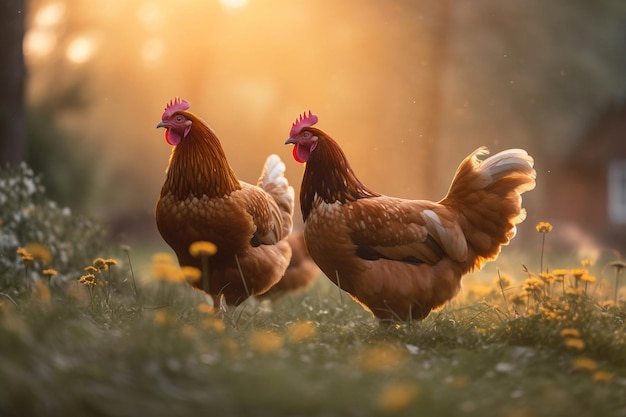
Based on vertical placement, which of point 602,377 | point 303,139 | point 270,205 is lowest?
point 602,377

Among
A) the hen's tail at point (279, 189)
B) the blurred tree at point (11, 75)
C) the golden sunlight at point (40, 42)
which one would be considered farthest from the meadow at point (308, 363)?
the golden sunlight at point (40, 42)

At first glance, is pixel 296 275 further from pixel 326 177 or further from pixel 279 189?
pixel 326 177

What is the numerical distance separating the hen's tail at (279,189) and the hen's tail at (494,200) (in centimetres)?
174

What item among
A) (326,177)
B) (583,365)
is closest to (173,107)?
(326,177)

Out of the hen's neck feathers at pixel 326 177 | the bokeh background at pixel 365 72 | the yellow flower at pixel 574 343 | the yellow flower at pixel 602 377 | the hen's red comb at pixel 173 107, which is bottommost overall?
the yellow flower at pixel 602 377

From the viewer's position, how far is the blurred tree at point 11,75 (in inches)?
319

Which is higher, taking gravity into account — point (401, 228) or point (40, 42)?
point (40, 42)

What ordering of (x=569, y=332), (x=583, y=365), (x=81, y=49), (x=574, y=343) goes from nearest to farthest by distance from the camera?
(x=583, y=365) < (x=574, y=343) < (x=569, y=332) < (x=81, y=49)

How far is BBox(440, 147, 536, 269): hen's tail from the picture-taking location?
5418mm

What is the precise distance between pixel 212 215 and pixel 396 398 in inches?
117

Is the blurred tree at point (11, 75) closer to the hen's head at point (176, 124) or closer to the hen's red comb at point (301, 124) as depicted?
the hen's head at point (176, 124)

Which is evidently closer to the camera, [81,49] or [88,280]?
[88,280]

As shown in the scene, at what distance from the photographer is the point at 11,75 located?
8180 mm

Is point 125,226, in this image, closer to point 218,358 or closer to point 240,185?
point 240,185
